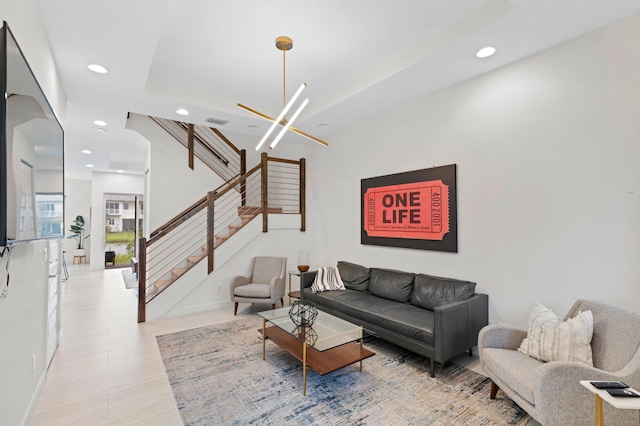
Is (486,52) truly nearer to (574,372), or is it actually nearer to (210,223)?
(574,372)

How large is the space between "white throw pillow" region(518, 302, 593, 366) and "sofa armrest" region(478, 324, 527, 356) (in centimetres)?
9

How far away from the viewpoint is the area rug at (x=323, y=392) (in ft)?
7.49

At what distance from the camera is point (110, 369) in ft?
9.91

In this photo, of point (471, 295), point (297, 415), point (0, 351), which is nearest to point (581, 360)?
point (471, 295)

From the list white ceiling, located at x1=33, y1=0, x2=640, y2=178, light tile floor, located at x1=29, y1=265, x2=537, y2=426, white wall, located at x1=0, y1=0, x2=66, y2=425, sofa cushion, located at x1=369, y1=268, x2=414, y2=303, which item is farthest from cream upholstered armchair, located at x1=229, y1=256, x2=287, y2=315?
white ceiling, located at x1=33, y1=0, x2=640, y2=178

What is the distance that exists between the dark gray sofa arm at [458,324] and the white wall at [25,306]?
3058 millimetres

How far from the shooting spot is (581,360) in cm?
215

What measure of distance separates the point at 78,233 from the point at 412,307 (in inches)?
430

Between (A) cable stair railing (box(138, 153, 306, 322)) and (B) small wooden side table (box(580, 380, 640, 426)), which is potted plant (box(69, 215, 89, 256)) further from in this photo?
(B) small wooden side table (box(580, 380, 640, 426))

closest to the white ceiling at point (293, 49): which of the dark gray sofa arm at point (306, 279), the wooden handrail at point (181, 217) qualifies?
the wooden handrail at point (181, 217)

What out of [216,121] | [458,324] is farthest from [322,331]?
[216,121]

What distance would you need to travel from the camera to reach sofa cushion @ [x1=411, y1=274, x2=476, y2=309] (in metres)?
3.26

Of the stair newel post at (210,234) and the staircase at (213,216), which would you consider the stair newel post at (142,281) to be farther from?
the stair newel post at (210,234)

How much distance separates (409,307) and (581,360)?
64.3 inches
